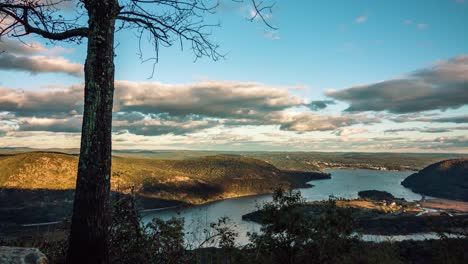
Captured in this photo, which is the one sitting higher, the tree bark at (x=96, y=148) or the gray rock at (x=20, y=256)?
the tree bark at (x=96, y=148)

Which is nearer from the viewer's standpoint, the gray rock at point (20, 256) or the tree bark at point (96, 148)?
the gray rock at point (20, 256)

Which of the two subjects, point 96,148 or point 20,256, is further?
point 96,148

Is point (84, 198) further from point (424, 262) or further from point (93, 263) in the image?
point (424, 262)

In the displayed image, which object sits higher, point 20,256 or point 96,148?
point 96,148
